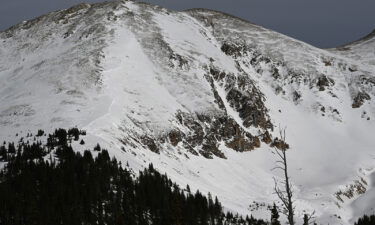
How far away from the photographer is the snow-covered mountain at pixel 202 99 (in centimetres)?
6378

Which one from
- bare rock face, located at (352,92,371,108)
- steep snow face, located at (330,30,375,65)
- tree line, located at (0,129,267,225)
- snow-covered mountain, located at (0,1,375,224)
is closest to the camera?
tree line, located at (0,129,267,225)

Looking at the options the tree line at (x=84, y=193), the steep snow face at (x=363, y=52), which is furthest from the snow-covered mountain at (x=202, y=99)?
the tree line at (x=84, y=193)

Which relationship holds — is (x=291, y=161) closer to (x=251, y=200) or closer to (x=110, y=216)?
(x=251, y=200)

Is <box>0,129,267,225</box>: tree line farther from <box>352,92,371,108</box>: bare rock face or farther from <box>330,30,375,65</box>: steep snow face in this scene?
<box>330,30,375,65</box>: steep snow face

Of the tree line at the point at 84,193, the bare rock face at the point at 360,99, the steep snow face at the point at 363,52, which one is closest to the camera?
the tree line at the point at 84,193

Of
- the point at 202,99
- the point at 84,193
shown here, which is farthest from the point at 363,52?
the point at 84,193

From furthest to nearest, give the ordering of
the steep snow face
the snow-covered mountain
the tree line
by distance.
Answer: the steep snow face, the snow-covered mountain, the tree line

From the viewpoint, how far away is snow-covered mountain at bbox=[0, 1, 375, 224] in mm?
63781

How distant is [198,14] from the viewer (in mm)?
136250

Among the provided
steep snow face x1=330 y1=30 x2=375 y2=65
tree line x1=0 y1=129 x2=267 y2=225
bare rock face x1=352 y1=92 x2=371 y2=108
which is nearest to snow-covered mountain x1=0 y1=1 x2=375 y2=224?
bare rock face x1=352 y1=92 x2=371 y2=108

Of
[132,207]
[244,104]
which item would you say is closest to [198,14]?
[244,104]

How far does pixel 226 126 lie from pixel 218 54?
88.9 feet

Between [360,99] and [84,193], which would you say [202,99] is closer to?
[360,99]

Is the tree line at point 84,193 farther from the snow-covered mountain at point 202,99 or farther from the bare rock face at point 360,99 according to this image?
the bare rock face at point 360,99
